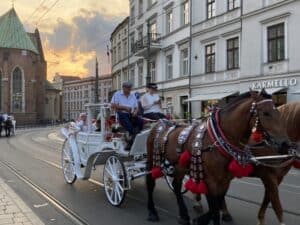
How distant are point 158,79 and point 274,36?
56.7ft

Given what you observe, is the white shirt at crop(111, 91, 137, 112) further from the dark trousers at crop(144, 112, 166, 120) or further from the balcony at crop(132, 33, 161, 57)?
the balcony at crop(132, 33, 161, 57)

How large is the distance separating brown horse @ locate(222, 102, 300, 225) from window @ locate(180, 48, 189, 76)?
103 ft

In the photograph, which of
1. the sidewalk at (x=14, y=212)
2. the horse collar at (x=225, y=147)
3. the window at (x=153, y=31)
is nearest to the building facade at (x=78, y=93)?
the window at (x=153, y=31)

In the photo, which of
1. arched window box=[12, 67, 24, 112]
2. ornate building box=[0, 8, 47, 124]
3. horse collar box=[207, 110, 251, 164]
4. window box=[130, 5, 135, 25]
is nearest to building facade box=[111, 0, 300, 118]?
window box=[130, 5, 135, 25]

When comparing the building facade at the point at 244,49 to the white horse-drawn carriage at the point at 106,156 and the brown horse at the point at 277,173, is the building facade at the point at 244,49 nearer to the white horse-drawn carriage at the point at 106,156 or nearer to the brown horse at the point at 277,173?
the white horse-drawn carriage at the point at 106,156

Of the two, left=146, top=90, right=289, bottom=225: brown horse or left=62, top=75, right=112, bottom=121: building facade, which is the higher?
left=62, top=75, right=112, bottom=121: building facade

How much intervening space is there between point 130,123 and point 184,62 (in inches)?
1180

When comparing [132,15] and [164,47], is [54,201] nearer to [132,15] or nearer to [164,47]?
[164,47]

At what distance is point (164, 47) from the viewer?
4297cm

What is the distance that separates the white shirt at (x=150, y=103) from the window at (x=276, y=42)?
64.4 feet

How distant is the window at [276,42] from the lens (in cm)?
2803

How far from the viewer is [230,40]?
32.9 m

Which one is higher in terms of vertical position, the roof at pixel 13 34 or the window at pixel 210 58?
the roof at pixel 13 34

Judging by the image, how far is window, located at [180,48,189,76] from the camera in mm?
38716
